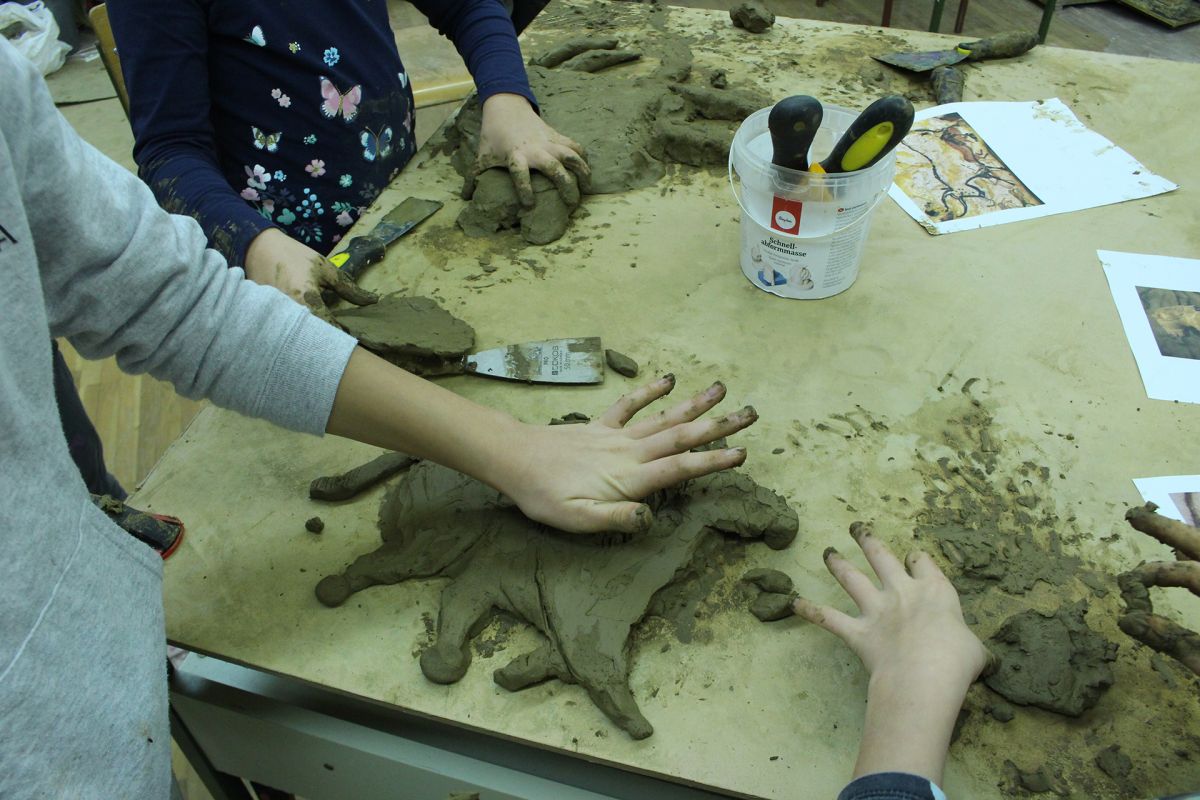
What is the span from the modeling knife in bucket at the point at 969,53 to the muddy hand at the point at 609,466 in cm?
128

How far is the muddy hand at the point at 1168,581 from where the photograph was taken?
84cm

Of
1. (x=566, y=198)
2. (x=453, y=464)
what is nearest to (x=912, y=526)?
(x=453, y=464)

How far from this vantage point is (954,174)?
161 centimetres

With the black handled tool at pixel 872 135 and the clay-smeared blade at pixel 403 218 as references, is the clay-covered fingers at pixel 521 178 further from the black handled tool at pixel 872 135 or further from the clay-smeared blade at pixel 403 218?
the black handled tool at pixel 872 135

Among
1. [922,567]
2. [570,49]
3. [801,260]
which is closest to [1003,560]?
[922,567]

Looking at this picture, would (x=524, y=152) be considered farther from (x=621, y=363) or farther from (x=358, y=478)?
(x=358, y=478)

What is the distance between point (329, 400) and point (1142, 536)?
42.6 inches

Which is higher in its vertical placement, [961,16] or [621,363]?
[621,363]

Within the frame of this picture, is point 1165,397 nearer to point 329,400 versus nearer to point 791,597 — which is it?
point 791,597

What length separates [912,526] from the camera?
3.47 ft

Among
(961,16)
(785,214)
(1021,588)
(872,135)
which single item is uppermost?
(872,135)

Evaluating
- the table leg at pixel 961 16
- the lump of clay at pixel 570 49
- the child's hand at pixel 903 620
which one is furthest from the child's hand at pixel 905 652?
the table leg at pixel 961 16

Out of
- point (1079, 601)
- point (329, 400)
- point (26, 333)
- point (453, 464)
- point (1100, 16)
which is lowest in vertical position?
point (1100, 16)

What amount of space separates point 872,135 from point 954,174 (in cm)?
53
